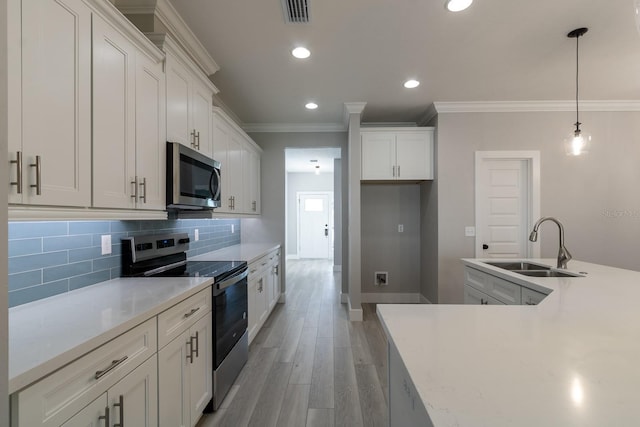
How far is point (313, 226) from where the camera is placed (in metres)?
8.70

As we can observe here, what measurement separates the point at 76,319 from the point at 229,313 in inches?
43.8

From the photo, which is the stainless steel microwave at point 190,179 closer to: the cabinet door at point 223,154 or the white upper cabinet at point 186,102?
the white upper cabinet at point 186,102

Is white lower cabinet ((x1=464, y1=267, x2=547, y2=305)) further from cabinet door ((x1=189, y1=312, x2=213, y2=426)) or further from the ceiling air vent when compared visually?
the ceiling air vent

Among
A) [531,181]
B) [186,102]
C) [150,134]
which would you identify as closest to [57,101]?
[150,134]

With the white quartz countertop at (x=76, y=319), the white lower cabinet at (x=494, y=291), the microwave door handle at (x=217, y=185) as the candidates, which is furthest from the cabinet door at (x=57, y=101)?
the white lower cabinet at (x=494, y=291)

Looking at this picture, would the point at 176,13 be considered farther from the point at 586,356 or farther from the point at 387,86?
the point at 586,356

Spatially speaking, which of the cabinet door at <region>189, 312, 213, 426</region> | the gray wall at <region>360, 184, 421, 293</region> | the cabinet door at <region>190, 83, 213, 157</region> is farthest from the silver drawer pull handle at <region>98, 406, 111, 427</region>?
the gray wall at <region>360, 184, 421, 293</region>

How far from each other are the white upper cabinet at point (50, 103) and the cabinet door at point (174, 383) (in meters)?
0.80

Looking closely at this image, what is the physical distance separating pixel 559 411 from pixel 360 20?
2.31 meters

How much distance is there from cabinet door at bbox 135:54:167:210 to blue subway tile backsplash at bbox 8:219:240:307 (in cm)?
34

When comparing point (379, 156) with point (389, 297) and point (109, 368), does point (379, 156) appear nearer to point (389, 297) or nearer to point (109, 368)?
point (389, 297)

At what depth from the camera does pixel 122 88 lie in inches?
58.6

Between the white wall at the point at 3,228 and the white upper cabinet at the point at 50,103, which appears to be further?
the white upper cabinet at the point at 50,103

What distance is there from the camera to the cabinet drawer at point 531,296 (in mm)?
1704
